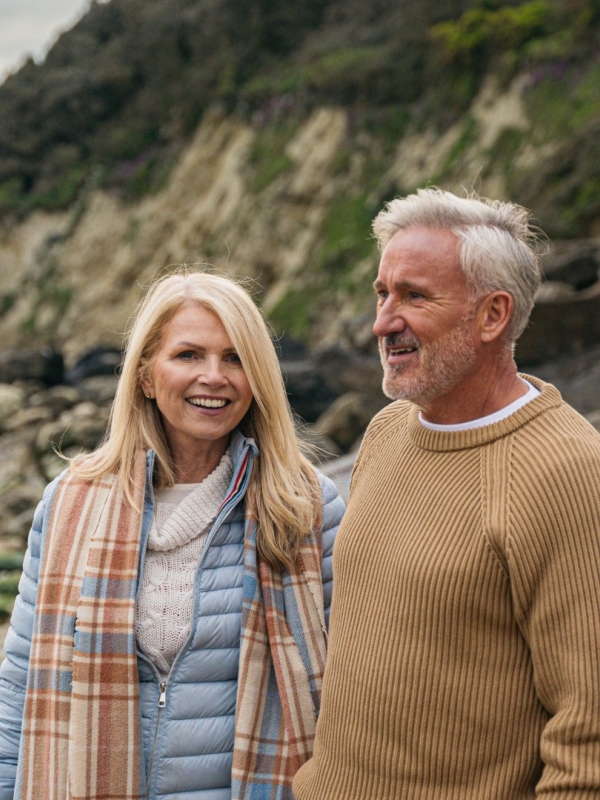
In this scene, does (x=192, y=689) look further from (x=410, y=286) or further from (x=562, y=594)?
(x=410, y=286)

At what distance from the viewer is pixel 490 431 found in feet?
7.63

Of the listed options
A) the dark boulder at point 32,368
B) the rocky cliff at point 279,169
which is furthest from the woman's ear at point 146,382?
the dark boulder at point 32,368

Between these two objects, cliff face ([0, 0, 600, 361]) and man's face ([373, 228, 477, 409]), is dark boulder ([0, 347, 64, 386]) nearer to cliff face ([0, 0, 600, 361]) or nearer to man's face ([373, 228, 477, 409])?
cliff face ([0, 0, 600, 361])

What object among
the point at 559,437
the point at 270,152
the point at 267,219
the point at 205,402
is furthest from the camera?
the point at 270,152

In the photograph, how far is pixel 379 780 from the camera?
2.38 m

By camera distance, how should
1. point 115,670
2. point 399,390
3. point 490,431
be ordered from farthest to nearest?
point 115,670
point 399,390
point 490,431

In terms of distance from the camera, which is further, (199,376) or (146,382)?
(146,382)

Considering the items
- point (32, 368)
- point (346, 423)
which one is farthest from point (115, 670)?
point (32, 368)

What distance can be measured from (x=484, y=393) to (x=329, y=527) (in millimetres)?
843

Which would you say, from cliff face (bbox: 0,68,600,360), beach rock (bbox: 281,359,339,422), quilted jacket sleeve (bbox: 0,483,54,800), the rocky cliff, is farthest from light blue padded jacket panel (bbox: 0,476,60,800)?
cliff face (bbox: 0,68,600,360)

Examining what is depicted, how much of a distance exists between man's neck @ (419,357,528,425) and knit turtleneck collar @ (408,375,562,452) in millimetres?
47

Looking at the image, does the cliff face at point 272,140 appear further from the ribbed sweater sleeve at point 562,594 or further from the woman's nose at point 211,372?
the ribbed sweater sleeve at point 562,594

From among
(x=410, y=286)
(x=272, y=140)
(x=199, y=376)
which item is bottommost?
(x=199, y=376)

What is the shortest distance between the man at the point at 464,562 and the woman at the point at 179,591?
0.24 metres
